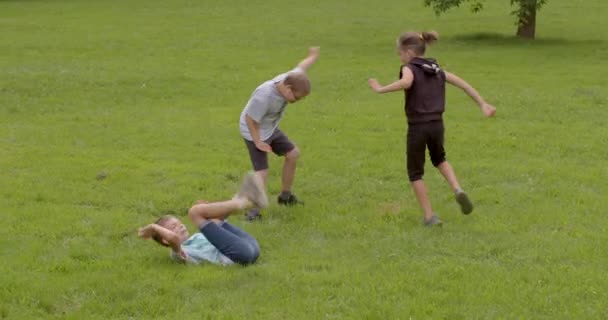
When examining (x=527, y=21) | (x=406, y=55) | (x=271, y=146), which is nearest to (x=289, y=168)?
(x=271, y=146)

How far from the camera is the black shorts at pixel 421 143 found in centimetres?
848

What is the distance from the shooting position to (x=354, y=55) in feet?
77.6

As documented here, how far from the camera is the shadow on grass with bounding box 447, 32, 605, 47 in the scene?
86.0ft

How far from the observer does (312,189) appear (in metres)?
10.2

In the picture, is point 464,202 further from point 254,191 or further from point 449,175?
point 254,191

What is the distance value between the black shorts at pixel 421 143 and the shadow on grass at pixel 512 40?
1817cm

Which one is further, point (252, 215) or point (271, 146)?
point (271, 146)

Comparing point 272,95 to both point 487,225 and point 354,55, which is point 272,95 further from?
point 354,55

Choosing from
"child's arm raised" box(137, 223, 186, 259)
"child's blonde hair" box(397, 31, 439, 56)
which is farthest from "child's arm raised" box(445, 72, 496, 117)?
"child's arm raised" box(137, 223, 186, 259)

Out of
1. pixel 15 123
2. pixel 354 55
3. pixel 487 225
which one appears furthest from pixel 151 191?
pixel 354 55

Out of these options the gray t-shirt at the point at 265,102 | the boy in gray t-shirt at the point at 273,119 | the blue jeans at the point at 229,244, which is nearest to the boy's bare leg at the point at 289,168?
the boy in gray t-shirt at the point at 273,119

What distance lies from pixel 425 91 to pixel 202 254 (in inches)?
101

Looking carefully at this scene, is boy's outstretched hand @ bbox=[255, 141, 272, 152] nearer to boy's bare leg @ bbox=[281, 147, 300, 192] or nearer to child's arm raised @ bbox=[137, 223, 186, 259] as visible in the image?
boy's bare leg @ bbox=[281, 147, 300, 192]

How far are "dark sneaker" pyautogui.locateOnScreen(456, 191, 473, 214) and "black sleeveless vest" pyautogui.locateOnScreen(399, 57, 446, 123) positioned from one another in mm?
739
